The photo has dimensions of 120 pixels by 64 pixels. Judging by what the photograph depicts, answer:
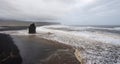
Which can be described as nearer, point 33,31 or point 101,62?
point 101,62

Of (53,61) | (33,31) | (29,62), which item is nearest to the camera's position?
(29,62)

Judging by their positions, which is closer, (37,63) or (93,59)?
(37,63)

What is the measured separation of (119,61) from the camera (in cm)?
966

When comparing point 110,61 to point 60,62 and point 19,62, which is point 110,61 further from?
point 19,62

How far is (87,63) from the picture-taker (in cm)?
941

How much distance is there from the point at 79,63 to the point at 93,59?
5.50 feet

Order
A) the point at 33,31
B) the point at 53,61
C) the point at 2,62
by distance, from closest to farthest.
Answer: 1. the point at 2,62
2. the point at 53,61
3. the point at 33,31

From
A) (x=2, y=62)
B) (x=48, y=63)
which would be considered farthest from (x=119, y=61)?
(x=2, y=62)

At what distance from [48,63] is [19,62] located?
85.1 inches

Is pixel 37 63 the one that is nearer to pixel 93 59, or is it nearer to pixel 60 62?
pixel 60 62

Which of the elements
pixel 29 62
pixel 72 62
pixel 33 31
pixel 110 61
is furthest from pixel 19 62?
pixel 33 31

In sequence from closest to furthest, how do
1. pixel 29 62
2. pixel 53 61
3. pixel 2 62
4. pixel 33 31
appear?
1. pixel 2 62
2. pixel 29 62
3. pixel 53 61
4. pixel 33 31

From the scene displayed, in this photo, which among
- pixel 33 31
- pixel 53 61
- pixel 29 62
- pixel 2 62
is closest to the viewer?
pixel 2 62

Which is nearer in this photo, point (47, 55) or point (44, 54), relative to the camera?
point (47, 55)
